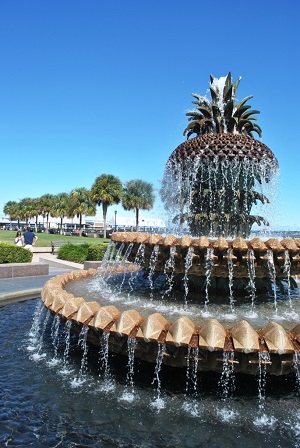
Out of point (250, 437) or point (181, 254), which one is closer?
point (250, 437)

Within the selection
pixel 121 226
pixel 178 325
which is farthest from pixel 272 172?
pixel 121 226

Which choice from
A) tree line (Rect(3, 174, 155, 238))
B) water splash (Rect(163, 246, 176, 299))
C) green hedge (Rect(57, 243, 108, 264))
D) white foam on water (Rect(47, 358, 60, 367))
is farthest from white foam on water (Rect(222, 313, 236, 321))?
tree line (Rect(3, 174, 155, 238))

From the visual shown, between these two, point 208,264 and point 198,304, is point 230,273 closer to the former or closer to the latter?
point 208,264

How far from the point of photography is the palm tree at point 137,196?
205 feet

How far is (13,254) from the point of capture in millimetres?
15891

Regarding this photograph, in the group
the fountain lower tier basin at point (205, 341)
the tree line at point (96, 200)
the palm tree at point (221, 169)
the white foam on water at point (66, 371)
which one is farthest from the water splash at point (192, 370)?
the tree line at point (96, 200)

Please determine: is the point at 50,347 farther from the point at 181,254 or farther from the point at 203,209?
the point at 203,209

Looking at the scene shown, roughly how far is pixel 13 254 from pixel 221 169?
1189 cm

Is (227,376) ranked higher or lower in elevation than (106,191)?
lower

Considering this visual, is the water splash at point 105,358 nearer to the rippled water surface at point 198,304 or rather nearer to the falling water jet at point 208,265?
the rippled water surface at point 198,304

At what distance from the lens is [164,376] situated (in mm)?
4797

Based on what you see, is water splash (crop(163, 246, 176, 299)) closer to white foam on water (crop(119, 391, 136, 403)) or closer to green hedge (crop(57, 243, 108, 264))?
white foam on water (crop(119, 391, 136, 403))

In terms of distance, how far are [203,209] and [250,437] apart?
438cm

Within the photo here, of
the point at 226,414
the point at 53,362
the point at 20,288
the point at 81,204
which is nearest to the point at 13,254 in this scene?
the point at 20,288
